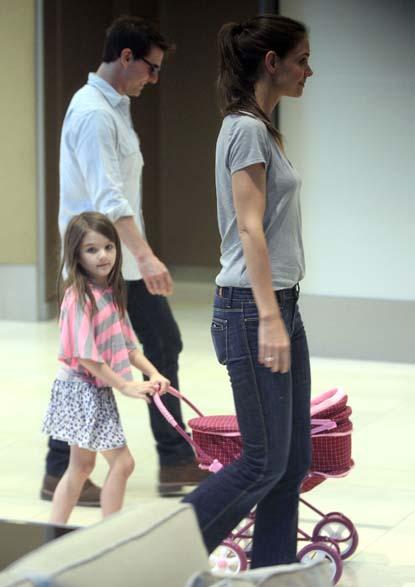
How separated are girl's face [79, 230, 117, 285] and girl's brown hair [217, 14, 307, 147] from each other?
0.97 m

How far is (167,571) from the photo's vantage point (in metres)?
1.86

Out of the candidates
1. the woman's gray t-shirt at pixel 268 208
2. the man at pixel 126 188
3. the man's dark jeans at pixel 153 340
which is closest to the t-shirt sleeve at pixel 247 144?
the woman's gray t-shirt at pixel 268 208

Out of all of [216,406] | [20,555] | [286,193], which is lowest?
[216,406]

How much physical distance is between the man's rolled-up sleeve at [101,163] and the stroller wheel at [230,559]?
4.32ft

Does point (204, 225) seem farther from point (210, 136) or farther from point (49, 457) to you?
point (49, 457)

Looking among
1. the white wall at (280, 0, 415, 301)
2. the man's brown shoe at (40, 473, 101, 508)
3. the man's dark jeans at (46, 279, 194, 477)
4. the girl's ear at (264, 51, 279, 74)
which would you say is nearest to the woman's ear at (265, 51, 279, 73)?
the girl's ear at (264, 51, 279, 74)

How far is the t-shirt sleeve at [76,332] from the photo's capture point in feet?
14.1

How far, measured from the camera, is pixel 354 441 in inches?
235

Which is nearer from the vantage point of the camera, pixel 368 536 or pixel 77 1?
pixel 368 536

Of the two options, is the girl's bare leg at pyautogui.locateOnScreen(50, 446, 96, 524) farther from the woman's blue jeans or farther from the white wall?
the white wall

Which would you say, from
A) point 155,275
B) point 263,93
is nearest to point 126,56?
point 155,275

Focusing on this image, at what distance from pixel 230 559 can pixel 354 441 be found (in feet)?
6.51

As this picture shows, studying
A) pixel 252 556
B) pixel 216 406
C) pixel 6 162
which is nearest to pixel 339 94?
pixel 216 406

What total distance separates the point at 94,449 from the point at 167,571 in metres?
2.51
